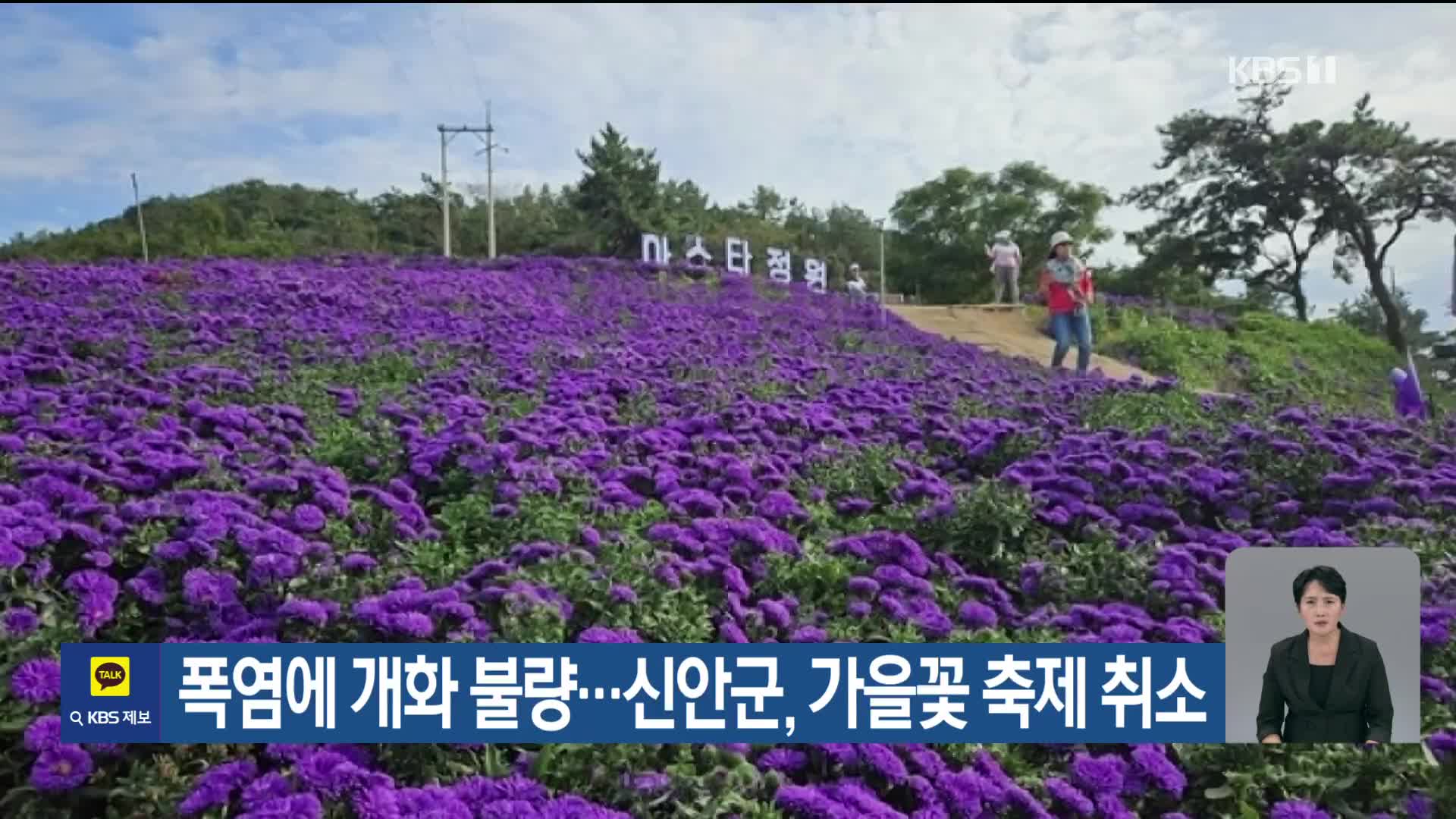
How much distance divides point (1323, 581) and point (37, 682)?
348cm

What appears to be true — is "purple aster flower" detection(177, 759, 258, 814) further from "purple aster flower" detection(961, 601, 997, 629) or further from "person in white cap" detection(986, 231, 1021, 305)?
"person in white cap" detection(986, 231, 1021, 305)

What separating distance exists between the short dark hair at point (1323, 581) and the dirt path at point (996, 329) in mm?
9267

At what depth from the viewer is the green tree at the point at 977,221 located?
38156 millimetres

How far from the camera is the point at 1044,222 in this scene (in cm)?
3888

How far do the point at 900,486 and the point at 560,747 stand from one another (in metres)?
2.63

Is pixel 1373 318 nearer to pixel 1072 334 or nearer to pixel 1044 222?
pixel 1044 222

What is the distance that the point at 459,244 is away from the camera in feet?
142

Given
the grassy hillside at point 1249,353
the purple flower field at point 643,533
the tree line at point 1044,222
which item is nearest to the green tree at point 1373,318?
the tree line at point 1044,222

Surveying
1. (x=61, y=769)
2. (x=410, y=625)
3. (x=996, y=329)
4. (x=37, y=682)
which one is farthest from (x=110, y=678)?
(x=996, y=329)

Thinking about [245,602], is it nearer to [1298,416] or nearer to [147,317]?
[1298,416]

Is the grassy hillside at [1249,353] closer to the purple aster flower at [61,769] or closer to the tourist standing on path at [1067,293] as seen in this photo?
the tourist standing on path at [1067,293]

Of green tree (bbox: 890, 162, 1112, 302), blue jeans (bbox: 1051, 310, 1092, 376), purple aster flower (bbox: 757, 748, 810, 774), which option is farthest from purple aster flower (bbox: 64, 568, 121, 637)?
green tree (bbox: 890, 162, 1112, 302)

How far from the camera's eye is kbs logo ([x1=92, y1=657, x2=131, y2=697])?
309cm

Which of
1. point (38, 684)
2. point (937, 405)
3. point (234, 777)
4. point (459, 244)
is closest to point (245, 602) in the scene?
point (38, 684)
